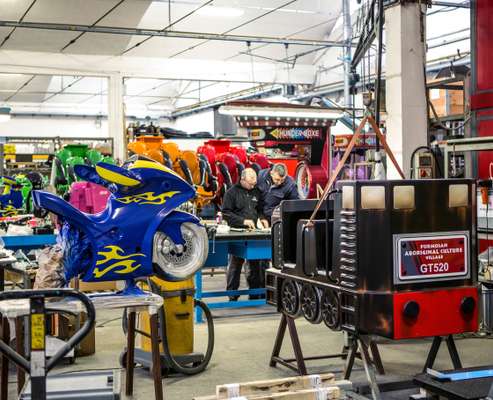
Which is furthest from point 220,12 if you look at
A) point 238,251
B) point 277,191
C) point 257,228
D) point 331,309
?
point 331,309

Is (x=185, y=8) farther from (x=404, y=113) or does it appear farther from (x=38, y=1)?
(x=404, y=113)

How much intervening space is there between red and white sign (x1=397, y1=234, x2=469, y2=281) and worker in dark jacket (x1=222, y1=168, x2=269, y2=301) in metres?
4.11

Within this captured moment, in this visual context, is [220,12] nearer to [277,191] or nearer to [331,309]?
[277,191]

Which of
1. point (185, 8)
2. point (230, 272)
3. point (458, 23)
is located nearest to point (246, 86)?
point (185, 8)

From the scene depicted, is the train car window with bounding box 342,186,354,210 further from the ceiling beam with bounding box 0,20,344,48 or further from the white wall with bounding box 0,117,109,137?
the white wall with bounding box 0,117,109,137

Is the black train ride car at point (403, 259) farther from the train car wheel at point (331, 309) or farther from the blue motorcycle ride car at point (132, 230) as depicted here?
the blue motorcycle ride car at point (132, 230)

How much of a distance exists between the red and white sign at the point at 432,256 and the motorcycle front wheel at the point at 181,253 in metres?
1.19

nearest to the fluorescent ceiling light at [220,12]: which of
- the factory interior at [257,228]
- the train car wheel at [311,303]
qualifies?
the factory interior at [257,228]

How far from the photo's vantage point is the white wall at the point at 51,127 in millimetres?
24578

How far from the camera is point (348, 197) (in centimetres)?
354

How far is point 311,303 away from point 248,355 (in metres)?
1.75

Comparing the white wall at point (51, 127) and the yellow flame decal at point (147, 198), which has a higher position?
the white wall at point (51, 127)

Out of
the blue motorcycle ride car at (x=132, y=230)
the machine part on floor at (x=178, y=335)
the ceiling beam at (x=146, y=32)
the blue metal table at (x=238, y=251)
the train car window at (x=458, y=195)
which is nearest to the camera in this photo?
the train car window at (x=458, y=195)

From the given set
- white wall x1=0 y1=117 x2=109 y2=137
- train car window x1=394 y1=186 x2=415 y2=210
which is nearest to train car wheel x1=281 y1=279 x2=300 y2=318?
train car window x1=394 y1=186 x2=415 y2=210
